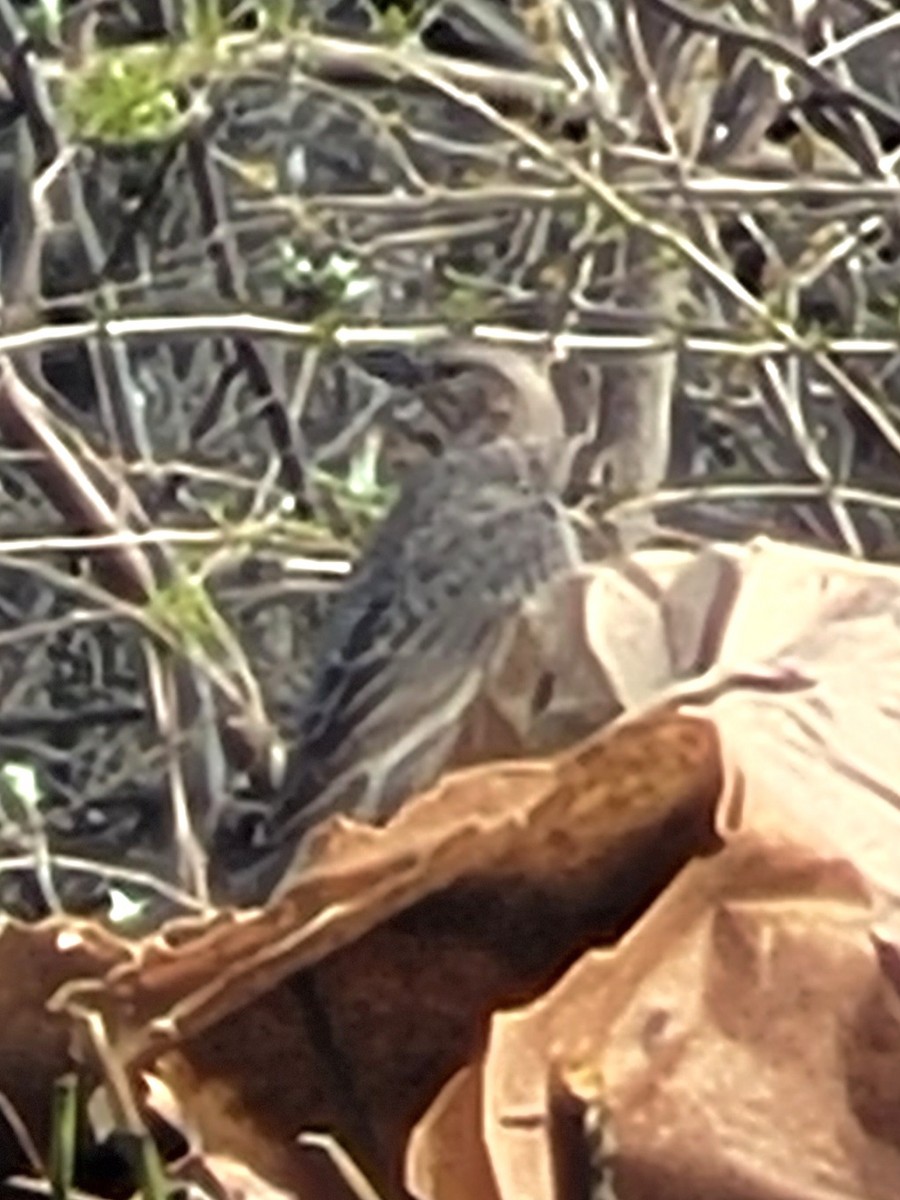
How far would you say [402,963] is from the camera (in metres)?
1.40

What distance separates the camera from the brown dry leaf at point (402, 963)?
138 cm

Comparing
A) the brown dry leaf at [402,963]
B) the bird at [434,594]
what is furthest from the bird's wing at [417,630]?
the brown dry leaf at [402,963]

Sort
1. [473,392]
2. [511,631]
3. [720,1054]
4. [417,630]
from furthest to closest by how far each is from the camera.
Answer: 1. [473,392]
2. [417,630]
3. [511,631]
4. [720,1054]

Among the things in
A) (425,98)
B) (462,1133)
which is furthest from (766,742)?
(425,98)

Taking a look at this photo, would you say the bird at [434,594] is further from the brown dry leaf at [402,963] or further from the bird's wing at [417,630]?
the brown dry leaf at [402,963]

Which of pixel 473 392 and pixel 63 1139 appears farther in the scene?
pixel 473 392

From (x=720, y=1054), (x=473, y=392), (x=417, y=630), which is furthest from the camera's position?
(x=473, y=392)

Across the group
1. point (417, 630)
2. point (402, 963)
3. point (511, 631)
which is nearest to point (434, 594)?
point (417, 630)

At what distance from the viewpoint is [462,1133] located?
53.1 inches

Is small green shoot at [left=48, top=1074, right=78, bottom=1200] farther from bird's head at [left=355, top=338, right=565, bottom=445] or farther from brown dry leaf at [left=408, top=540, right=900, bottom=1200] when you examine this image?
bird's head at [left=355, top=338, right=565, bottom=445]

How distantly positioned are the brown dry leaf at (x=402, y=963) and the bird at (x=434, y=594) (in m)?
0.18

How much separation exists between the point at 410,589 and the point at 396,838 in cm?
44

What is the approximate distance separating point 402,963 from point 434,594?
0.49 meters

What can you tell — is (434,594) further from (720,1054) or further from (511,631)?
(720,1054)
